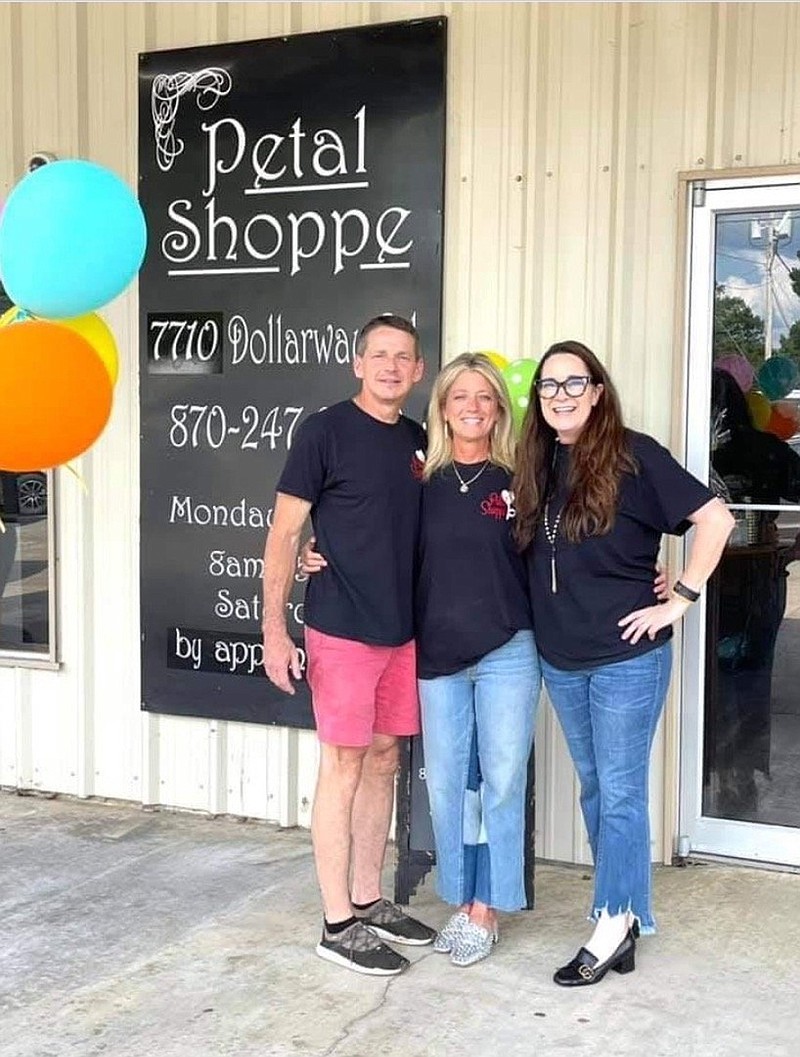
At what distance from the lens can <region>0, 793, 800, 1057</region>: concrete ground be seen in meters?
3.01

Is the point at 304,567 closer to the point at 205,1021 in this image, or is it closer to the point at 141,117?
the point at 205,1021

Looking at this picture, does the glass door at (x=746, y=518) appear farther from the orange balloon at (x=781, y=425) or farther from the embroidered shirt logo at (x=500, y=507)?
the embroidered shirt logo at (x=500, y=507)

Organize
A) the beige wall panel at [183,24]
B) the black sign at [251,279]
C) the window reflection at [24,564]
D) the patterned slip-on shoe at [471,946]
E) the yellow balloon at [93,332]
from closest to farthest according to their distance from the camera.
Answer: the yellow balloon at [93,332], the patterned slip-on shoe at [471,946], the black sign at [251,279], the beige wall panel at [183,24], the window reflection at [24,564]

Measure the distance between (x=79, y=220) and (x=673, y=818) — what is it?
102 inches

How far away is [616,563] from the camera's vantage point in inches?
127

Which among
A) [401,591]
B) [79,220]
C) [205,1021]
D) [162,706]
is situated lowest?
[205,1021]

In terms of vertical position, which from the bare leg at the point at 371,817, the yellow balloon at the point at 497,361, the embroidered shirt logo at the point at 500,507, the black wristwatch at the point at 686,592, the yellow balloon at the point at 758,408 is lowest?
the bare leg at the point at 371,817

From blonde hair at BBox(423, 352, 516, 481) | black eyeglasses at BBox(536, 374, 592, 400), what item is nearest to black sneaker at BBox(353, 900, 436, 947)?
blonde hair at BBox(423, 352, 516, 481)

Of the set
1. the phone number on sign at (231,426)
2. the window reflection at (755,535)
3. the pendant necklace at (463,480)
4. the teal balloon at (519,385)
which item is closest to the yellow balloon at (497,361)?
the teal balloon at (519,385)

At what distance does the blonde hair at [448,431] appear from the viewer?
337cm

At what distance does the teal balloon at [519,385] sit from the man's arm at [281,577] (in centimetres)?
64

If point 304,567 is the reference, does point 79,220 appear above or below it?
above

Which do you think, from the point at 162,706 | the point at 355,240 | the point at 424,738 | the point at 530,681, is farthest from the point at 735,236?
the point at 162,706

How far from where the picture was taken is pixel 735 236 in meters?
3.98
